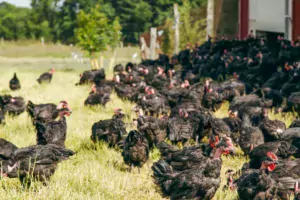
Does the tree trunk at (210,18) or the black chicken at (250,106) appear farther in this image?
the tree trunk at (210,18)

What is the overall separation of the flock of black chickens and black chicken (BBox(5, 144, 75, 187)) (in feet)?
0.05

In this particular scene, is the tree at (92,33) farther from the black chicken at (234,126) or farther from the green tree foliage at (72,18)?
the green tree foliage at (72,18)

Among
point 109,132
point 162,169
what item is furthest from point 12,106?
point 162,169

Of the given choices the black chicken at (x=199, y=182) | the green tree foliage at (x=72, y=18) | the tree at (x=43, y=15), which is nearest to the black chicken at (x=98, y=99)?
the black chicken at (x=199, y=182)

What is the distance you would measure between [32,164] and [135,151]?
217 centimetres

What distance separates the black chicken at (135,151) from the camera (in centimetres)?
1016

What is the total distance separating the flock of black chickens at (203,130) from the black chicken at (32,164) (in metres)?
0.02

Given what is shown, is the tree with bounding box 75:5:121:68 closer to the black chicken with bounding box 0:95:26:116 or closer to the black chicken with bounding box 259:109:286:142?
the black chicken with bounding box 0:95:26:116

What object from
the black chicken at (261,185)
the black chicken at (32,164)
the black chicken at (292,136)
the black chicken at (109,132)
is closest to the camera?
→ the black chicken at (261,185)

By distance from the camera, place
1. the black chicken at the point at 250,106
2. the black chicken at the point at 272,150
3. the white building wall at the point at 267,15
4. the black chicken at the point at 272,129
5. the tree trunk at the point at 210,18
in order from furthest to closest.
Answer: the tree trunk at the point at 210,18, the white building wall at the point at 267,15, the black chicken at the point at 250,106, the black chicken at the point at 272,129, the black chicken at the point at 272,150

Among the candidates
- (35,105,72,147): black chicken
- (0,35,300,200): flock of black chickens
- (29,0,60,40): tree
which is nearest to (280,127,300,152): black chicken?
(0,35,300,200): flock of black chickens

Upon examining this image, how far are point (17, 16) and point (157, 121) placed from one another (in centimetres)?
7199

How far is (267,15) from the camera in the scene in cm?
2684

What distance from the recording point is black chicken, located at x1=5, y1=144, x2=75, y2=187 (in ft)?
28.4
